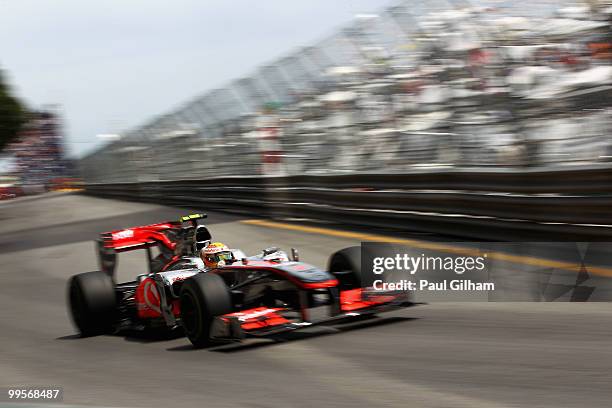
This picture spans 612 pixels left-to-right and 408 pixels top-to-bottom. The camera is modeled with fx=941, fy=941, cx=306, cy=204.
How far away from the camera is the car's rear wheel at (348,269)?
741 cm

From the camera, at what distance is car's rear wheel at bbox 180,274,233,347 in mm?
6785

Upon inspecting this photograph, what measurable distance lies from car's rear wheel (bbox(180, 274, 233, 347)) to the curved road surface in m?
0.15

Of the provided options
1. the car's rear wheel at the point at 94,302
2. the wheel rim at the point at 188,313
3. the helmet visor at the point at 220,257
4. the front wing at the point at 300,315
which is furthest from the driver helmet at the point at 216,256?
the car's rear wheel at the point at 94,302

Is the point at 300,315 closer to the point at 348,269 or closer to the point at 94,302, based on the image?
the point at 348,269

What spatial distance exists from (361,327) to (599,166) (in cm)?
320

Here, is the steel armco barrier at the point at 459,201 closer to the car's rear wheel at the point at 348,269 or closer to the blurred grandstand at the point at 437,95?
the blurred grandstand at the point at 437,95

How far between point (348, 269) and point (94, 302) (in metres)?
2.41

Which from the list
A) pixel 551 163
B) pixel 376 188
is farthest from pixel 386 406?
pixel 376 188

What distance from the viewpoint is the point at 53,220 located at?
2506 centimetres

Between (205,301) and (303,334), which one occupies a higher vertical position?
(205,301)

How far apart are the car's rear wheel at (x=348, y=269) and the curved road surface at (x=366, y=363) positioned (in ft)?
1.24

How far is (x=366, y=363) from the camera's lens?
5.85m

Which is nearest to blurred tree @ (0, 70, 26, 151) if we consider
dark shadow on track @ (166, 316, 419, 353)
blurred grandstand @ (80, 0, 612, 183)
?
blurred grandstand @ (80, 0, 612, 183)

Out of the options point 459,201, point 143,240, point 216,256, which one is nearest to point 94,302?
point 143,240
